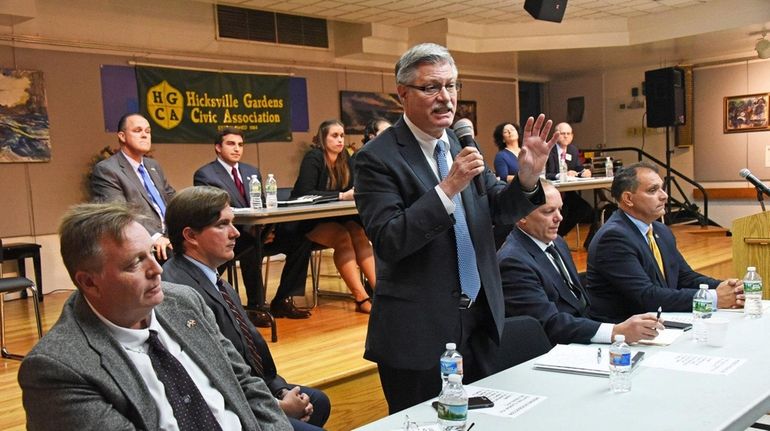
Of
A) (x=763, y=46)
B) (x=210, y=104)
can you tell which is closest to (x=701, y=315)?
(x=210, y=104)

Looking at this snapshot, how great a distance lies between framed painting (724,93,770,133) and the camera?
31.8ft

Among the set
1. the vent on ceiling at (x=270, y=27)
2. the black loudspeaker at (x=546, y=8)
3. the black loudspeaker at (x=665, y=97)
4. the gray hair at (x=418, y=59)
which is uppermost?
the vent on ceiling at (x=270, y=27)

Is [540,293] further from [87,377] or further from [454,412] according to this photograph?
[87,377]

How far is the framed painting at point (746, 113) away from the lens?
31.8 feet

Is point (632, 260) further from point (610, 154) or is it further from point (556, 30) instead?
point (610, 154)

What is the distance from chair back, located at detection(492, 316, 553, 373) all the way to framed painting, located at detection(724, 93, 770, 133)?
901 centimetres

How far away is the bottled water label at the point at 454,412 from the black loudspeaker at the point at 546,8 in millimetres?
4369

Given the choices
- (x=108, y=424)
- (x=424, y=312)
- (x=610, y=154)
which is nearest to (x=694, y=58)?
→ (x=610, y=154)

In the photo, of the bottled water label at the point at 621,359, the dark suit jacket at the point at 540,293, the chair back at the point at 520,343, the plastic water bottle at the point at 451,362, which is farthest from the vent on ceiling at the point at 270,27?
the bottled water label at the point at 621,359

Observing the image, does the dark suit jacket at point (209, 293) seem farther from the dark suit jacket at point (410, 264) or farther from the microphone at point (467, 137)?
the microphone at point (467, 137)

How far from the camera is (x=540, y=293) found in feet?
8.04

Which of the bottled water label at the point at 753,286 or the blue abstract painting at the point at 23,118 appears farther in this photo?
the blue abstract painting at the point at 23,118

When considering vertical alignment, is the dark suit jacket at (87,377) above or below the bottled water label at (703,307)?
above

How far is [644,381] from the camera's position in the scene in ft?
5.80
